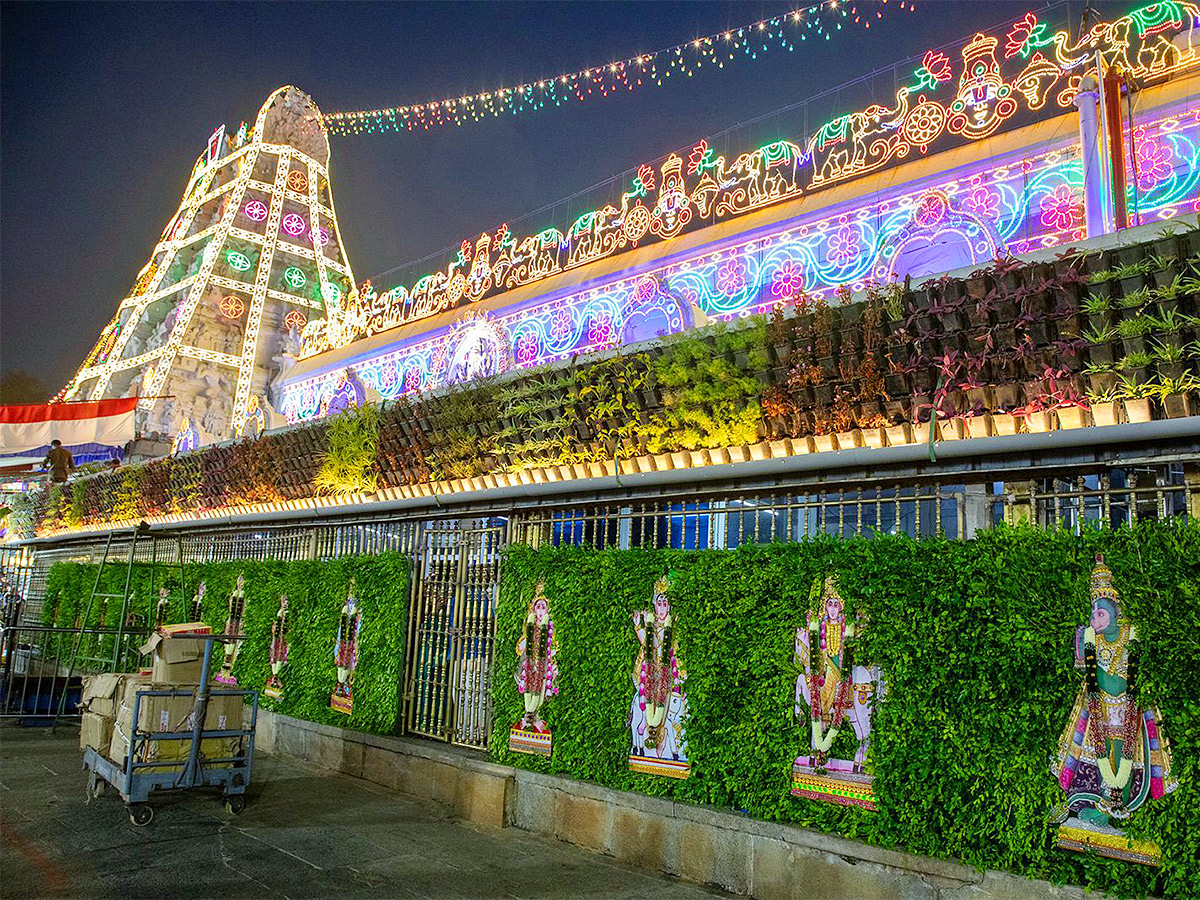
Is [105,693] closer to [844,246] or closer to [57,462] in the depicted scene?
[844,246]

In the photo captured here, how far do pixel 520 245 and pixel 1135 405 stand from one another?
29.8ft

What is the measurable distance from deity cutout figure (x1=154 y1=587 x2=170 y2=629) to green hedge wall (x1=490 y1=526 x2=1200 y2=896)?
10.2 m

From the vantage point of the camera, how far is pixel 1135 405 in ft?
16.9

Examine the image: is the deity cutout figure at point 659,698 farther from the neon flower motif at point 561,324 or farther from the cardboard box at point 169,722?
the neon flower motif at point 561,324

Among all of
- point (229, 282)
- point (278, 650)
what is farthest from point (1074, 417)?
point (229, 282)

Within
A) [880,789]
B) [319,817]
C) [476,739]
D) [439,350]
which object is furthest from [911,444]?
[439,350]

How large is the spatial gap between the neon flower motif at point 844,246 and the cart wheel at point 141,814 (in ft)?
26.0

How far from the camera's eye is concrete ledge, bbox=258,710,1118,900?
499 cm

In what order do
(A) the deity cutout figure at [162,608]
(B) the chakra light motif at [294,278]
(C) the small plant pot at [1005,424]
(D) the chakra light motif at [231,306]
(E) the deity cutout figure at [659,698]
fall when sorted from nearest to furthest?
(C) the small plant pot at [1005,424]
(E) the deity cutout figure at [659,698]
(A) the deity cutout figure at [162,608]
(D) the chakra light motif at [231,306]
(B) the chakra light motif at [294,278]

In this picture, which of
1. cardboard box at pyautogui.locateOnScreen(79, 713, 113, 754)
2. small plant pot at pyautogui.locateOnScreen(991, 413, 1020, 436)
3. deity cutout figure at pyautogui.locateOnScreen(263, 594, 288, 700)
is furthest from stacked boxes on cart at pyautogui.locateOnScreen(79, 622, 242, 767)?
small plant pot at pyautogui.locateOnScreen(991, 413, 1020, 436)

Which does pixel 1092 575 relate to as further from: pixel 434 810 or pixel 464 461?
pixel 464 461

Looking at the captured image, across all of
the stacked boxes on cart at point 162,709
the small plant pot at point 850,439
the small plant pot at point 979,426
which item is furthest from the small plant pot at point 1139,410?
the stacked boxes on cart at point 162,709

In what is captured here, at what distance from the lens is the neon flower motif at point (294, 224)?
38.6 m

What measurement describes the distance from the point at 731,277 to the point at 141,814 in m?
7.54
